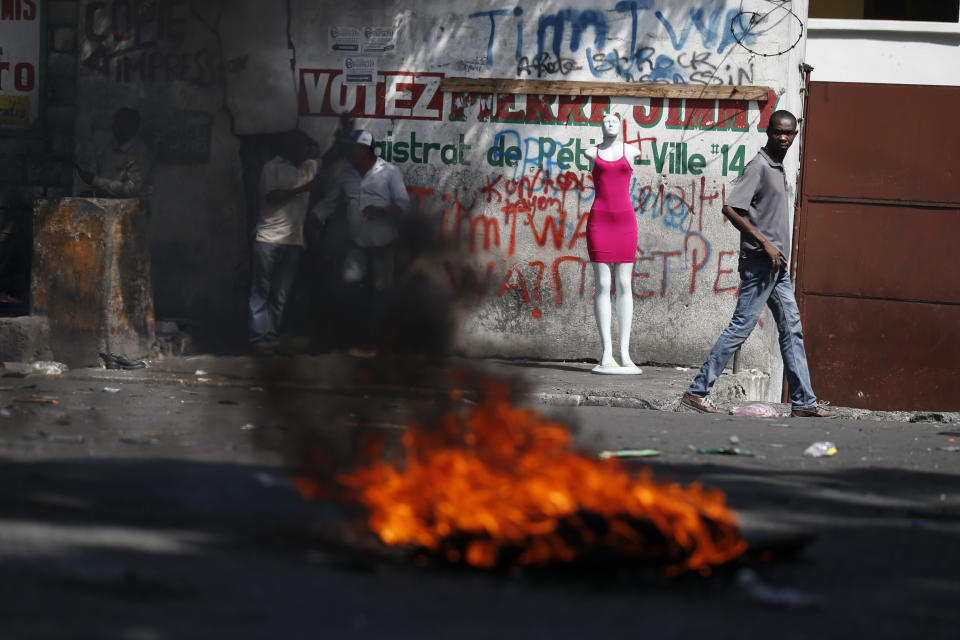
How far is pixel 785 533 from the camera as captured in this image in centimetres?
464

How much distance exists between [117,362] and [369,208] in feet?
7.36

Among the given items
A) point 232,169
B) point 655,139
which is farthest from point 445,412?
point 232,169

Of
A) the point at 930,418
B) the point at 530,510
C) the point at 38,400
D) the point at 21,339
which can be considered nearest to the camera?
the point at 530,510

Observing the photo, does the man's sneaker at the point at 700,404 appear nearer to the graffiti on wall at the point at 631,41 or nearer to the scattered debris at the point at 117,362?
the graffiti on wall at the point at 631,41

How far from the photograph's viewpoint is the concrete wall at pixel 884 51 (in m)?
10.9

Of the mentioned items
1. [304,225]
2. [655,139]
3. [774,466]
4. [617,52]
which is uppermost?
[617,52]

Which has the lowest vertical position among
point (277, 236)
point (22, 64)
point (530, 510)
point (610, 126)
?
point (530, 510)

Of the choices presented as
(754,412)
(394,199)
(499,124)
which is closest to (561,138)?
(499,124)

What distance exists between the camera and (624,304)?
9.50 metres

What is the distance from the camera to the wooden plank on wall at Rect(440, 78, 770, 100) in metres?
9.97

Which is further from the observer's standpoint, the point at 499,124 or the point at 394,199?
A: the point at 499,124

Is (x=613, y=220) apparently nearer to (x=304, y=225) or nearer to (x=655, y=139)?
(x=655, y=139)

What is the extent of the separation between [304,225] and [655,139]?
9.42 feet

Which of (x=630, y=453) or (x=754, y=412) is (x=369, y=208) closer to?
(x=754, y=412)
